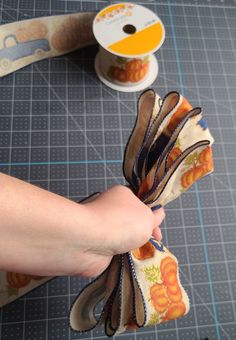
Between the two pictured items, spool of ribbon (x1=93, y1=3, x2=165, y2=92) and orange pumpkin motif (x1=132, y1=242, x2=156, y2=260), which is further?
spool of ribbon (x1=93, y1=3, x2=165, y2=92)

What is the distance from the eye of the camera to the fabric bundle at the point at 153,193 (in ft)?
1.40

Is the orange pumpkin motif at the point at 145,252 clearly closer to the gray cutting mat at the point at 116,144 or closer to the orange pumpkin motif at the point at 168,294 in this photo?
the orange pumpkin motif at the point at 168,294

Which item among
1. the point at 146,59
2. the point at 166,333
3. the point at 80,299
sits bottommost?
the point at 166,333

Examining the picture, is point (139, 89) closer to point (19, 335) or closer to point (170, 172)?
point (170, 172)

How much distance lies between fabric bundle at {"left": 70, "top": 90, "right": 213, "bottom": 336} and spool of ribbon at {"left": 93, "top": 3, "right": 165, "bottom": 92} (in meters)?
0.26

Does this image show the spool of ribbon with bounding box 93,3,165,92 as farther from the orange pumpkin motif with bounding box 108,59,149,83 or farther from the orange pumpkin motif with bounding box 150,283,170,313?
the orange pumpkin motif with bounding box 150,283,170,313

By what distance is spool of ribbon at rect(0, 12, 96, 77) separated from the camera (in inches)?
29.9

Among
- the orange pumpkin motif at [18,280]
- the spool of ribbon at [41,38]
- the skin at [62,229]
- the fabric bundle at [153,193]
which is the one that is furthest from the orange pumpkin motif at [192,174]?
the spool of ribbon at [41,38]

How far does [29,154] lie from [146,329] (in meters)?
0.40

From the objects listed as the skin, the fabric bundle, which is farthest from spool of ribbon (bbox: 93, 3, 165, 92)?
the skin

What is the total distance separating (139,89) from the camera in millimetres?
776

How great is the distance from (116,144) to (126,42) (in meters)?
0.21

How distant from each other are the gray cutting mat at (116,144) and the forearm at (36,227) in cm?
33

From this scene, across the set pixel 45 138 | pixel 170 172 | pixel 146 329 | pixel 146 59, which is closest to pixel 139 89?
pixel 146 59
